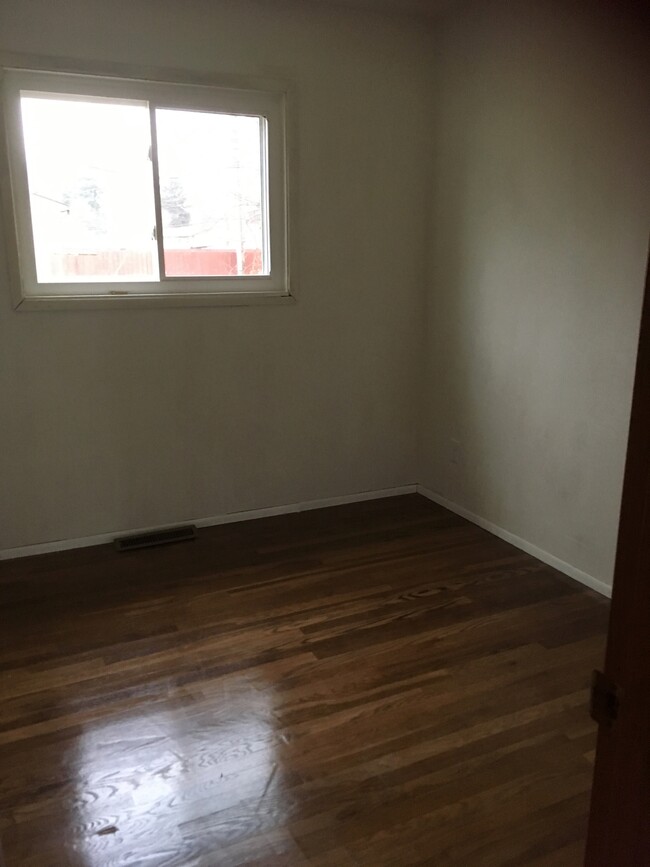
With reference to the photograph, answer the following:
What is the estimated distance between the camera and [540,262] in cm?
310

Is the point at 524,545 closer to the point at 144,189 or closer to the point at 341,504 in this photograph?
the point at 341,504

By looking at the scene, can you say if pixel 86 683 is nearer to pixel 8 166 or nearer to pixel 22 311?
pixel 22 311

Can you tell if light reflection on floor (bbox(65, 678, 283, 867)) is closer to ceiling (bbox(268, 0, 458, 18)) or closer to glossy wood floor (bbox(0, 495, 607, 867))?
glossy wood floor (bbox(0, 495, 607, 867))

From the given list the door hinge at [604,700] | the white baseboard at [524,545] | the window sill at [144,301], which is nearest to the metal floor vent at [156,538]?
the window sill at [144,301]

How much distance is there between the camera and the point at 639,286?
8.51 ft

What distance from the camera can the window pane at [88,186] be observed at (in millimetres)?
3035

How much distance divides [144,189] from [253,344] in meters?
0.90

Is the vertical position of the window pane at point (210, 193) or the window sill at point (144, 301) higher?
the window pane at point (210, 193)

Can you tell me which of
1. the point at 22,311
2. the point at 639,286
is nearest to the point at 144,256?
the point at 22,311

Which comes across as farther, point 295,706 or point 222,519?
point 222,519

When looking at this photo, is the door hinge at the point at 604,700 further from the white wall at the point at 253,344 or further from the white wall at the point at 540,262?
the white wall at the point at 253,344

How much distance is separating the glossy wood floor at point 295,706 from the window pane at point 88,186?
1.41m

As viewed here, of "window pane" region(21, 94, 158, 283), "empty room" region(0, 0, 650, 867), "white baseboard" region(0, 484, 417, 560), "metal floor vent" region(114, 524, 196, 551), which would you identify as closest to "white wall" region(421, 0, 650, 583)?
"empty room" region(0, 0, 650, 867)

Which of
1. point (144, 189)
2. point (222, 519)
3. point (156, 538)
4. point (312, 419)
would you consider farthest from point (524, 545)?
point (144, 189)
